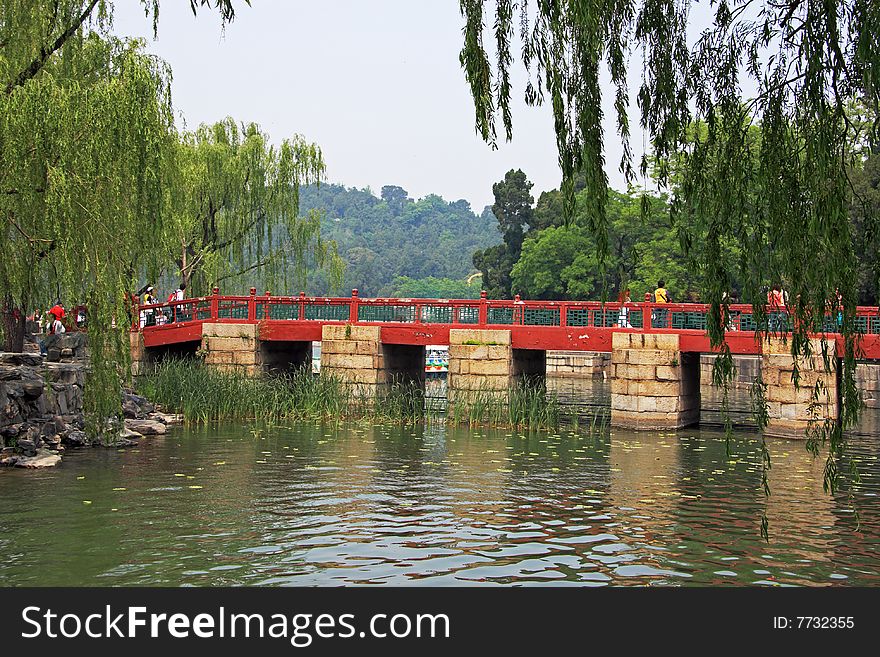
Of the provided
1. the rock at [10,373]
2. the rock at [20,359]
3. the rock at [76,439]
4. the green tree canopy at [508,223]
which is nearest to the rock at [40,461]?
the rock at [10,373]

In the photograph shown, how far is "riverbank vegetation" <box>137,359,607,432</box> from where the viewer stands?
21.2 meters

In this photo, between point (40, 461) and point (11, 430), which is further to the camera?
point (11, 430)

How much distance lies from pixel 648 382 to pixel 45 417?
11.3m

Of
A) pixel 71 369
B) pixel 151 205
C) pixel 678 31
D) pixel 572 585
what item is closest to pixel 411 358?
pixel 71 369

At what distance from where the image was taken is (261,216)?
28.9 meters

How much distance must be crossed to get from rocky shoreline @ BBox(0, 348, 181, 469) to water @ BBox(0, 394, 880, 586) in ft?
1.52

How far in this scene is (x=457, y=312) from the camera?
917 inches

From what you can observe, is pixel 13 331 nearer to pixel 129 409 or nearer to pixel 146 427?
pixel 146 427

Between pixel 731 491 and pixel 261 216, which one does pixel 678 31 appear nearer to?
pixel 731 491

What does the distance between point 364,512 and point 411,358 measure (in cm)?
1364

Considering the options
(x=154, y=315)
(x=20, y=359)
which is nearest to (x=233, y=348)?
(x=154, y=315)

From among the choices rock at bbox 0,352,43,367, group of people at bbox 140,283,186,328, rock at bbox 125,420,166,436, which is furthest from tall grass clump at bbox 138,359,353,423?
rock at bbox 0,352,43,367

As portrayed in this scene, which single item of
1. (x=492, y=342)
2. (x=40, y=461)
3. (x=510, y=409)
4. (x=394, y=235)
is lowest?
(x=40, y=461)

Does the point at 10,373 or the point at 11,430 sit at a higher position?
the point at 10,373
